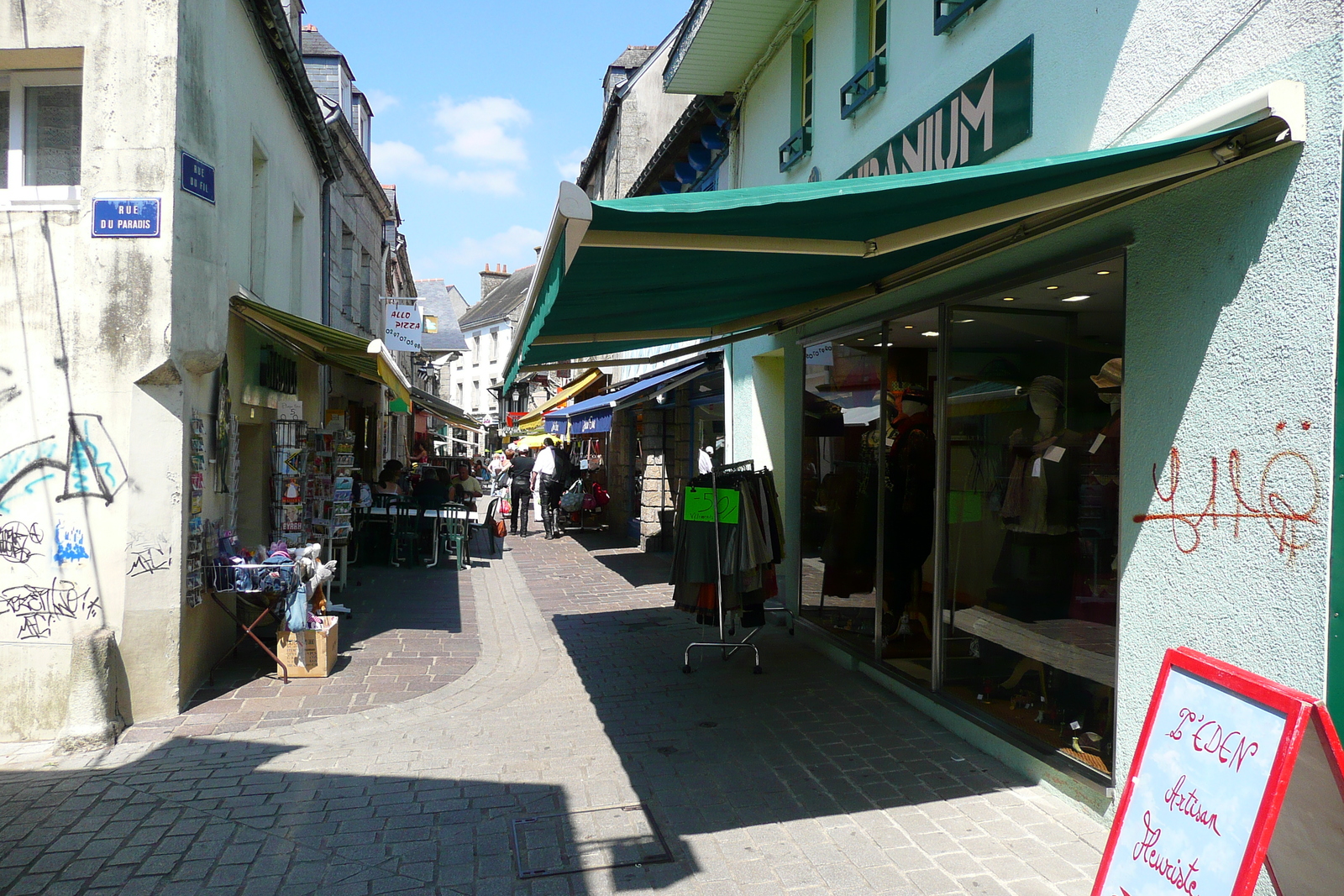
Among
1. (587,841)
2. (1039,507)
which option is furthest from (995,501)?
(587,841)

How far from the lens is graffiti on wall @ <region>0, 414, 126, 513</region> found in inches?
220

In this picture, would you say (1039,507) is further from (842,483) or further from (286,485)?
(286,485)

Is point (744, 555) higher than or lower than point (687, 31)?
lower

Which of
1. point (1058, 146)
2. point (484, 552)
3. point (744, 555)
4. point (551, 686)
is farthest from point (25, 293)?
point (484, 552)

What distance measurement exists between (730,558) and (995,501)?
207 cm

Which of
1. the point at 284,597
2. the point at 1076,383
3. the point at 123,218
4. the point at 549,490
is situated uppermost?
the point at 123,218

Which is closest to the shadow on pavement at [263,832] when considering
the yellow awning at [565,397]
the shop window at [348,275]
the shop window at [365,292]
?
the shop window at [348,275]

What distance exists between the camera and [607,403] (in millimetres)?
13828

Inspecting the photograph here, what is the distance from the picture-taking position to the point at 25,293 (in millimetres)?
5582

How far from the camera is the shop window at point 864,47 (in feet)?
22.0

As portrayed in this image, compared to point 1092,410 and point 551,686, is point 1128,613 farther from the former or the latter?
point 551,686

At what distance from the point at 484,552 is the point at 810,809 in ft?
37.2

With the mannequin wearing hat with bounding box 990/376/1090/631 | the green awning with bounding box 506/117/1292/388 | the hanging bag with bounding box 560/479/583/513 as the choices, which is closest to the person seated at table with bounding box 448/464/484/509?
the hanging bag with bounding box 560/479/583/513

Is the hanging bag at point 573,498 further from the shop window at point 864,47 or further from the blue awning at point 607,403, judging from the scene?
the shop window at point 864,47
